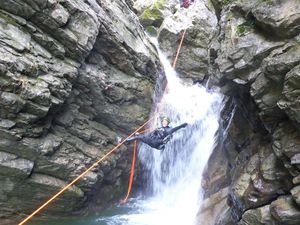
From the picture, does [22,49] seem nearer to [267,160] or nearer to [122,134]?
[122,134]

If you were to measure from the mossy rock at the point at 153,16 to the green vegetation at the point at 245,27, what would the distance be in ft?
52.3

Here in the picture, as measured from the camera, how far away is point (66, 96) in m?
14.1

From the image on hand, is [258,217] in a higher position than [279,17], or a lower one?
lower

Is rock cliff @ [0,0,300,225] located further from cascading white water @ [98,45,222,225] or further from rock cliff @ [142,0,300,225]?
cascading white water @ [98,45,222,225]

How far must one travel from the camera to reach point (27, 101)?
497 inches

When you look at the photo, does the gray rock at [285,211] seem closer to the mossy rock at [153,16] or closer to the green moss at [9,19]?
the green moss at [9,19]

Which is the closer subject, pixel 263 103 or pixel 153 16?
pixel 263 103

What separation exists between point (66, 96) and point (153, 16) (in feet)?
47.6

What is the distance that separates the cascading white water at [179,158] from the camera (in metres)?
17.5

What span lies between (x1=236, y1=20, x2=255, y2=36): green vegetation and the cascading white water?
27.7 ft

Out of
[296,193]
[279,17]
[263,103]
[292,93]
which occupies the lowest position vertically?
[296,193]

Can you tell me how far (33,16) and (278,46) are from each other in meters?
8.82

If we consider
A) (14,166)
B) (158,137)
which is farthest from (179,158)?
(14,166)

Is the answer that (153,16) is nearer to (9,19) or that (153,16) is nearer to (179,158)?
(179,158)
